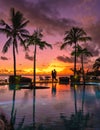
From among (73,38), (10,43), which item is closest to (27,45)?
(10,43)

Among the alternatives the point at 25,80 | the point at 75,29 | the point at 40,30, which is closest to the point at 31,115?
the point at 40,30

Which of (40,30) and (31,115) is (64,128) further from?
(40,30)

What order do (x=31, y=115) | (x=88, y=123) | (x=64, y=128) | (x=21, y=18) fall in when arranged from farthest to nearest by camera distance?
(x=21, y=18) < (x=31, y=115) < (x=88, y=123) < (x=64, y=128)

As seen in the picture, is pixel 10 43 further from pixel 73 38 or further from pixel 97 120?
pixel 97 120

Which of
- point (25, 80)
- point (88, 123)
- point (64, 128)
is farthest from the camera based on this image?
point (25, 80)

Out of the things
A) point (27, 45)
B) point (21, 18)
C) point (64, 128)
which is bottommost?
point (64, 128)

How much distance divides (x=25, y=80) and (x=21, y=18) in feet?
41.2

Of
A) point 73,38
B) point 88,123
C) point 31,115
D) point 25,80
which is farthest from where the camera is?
point 73,38

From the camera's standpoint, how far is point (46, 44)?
43.8 m

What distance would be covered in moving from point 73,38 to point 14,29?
47.7 feet

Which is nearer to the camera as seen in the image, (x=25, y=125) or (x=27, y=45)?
(x=25, y=125)

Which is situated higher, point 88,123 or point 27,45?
point 27,45

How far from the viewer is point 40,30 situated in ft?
138

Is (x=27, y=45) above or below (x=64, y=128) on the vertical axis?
above
